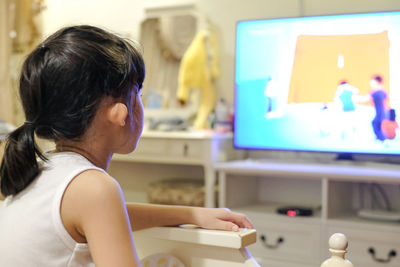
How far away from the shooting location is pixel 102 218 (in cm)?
80

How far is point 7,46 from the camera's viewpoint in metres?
3.62

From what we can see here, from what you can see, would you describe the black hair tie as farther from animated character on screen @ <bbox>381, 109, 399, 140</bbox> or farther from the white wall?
the white wall

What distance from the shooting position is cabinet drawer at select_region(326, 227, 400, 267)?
2.22 metres

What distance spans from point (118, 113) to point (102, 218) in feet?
0.64

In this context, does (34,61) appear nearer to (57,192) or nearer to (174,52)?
(57,192)

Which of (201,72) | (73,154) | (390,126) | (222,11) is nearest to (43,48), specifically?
(73,154)

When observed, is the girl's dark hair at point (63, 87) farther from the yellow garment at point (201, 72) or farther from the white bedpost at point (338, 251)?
the yellow garment at point (201, 72)

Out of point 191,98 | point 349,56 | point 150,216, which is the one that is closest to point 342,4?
point 349,56

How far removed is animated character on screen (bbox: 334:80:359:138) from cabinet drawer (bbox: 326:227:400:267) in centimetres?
49

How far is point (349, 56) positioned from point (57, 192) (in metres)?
1.97

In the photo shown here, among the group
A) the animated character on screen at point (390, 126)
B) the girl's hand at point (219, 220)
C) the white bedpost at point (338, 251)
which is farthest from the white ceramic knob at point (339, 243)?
the animated character on screen at point (390, 126)

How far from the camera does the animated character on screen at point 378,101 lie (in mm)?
2436

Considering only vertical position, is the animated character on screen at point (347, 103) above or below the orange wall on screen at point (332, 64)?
below

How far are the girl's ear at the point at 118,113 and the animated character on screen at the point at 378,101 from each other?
181 centimetres
